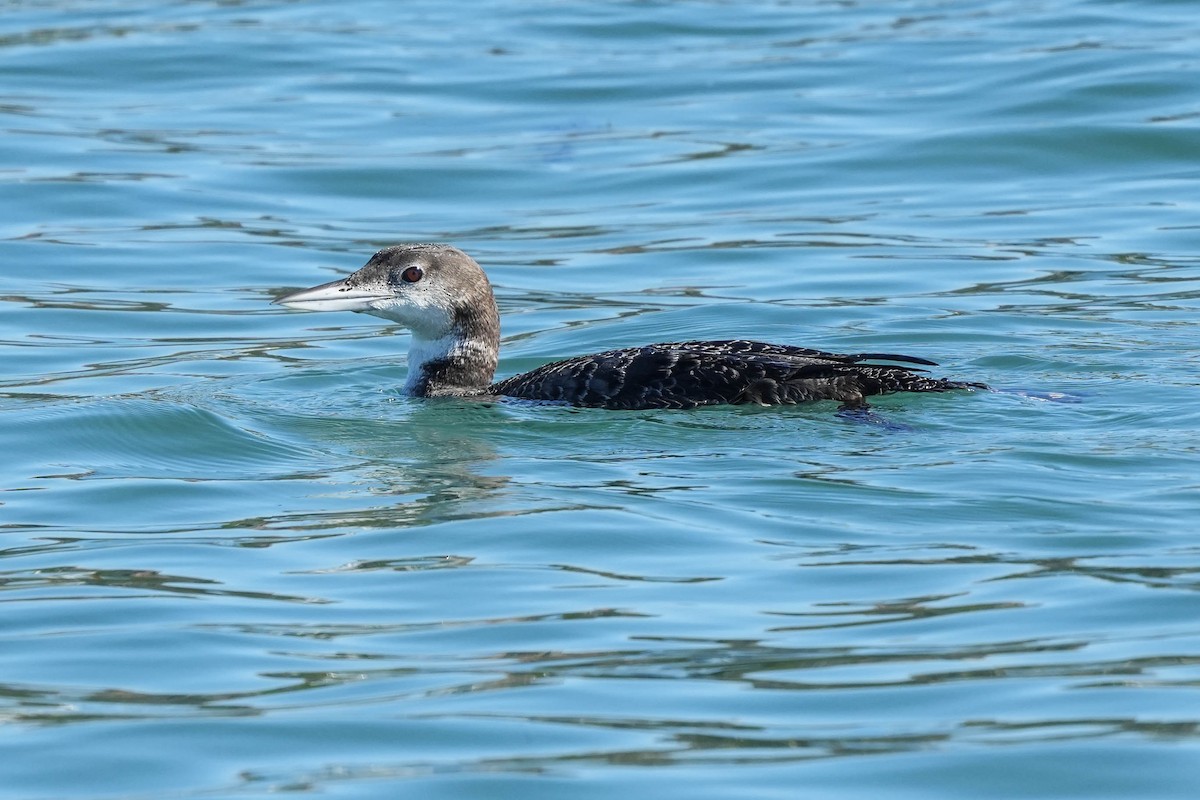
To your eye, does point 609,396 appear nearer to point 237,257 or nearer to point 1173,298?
point 1173,298

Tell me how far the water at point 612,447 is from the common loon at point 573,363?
15cm

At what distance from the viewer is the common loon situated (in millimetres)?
8781

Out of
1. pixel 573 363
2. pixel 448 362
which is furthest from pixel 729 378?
pixel 448 362

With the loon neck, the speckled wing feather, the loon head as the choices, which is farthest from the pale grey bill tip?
the speckled wing feather

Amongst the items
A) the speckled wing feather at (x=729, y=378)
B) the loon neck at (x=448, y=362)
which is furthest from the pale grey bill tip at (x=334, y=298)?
the speckled wing feather at (x=729, y=378)

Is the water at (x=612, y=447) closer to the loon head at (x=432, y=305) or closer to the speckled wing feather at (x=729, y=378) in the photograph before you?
the speckled wing feather at (x=729, y=378)

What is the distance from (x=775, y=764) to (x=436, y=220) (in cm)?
999

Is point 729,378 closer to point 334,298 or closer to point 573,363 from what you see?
point 573,363

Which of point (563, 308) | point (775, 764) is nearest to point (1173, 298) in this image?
point (563, 308)

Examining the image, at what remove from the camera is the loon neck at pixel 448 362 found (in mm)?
10016

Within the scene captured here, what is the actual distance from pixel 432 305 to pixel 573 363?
965 millimetres

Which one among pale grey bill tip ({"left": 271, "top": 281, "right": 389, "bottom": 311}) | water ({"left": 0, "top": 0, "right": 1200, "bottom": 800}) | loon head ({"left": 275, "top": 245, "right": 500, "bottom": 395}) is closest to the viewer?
water ({"left": 0, "top": 0, "right": 1200, "bottom": 800})

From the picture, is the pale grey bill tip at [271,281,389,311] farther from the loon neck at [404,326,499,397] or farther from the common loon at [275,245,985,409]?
the loon neck at [404,326,499,397]

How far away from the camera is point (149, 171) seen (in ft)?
52.1
